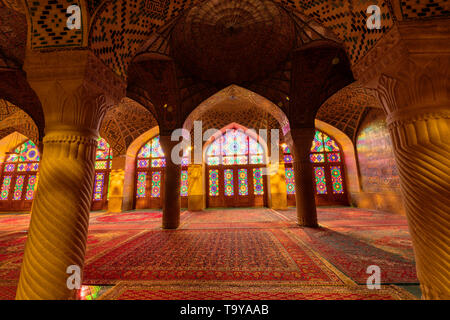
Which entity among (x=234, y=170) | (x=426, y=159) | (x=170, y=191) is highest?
(x=234, y=170)

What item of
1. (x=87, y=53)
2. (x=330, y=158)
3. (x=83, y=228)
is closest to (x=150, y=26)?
(x=87, y=53)

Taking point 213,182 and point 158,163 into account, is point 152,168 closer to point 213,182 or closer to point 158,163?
point 158,163

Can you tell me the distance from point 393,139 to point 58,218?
11.1 ft

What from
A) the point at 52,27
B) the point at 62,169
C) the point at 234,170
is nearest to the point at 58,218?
the point at 62,169

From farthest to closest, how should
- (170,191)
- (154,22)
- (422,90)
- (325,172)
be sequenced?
1. (325,172)
2. (170,191)
3. (154,22)
4. (422,90)

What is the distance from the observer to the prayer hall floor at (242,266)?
6.59ft

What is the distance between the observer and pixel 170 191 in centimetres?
553

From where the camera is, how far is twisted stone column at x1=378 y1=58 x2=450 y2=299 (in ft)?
5.16

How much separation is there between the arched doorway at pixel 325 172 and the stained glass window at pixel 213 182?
156 inches

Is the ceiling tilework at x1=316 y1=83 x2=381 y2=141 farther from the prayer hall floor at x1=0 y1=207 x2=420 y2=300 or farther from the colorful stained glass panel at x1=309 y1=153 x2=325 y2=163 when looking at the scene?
the prayer hall floor at x1=0 y1=207 x2=420 y2=300

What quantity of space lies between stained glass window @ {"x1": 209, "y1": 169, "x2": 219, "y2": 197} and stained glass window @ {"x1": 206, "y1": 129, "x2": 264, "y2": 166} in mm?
473

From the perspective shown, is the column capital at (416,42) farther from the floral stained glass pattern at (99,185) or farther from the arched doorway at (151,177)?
the floral stained glass pattern at (99,185)

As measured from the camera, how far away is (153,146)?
37.9 feet
